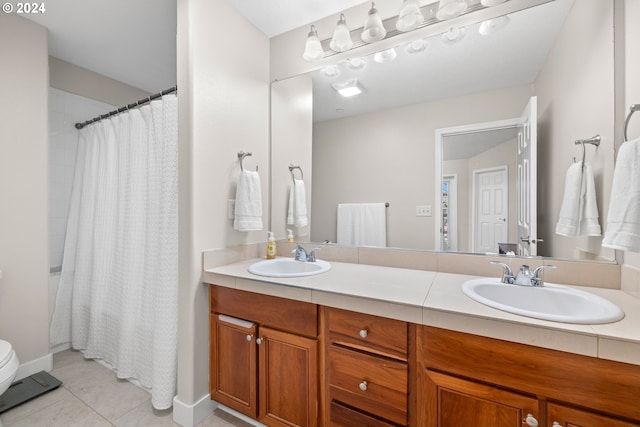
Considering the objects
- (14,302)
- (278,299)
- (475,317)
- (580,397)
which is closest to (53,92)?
(14,302)

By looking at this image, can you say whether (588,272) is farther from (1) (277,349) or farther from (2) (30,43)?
(2) (30,43)

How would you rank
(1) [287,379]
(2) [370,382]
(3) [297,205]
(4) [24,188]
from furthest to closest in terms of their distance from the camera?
(3) [297,205]
(4) [24,188]
(1) [287,379]
(2) [370,382]

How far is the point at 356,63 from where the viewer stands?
5.71ft

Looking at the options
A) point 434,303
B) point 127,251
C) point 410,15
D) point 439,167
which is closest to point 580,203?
point 439,167

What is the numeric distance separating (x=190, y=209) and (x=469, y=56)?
1741mm

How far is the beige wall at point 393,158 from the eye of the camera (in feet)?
4.80

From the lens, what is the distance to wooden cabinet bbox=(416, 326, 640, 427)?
2.45 ft

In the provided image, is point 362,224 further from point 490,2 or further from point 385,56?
point 490,2

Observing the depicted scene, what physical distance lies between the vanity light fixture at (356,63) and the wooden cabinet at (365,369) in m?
1.50

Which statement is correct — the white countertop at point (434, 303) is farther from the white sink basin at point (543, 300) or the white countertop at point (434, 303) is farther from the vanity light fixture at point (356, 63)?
the vanity light fixture at point (356, 63)

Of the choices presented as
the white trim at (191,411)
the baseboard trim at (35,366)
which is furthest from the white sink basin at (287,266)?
the baseboard trim at (35,366)

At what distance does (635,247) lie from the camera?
2.82 feet

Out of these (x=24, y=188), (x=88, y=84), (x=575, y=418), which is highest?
(x=88, y=84)

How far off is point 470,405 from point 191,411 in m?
1.40
